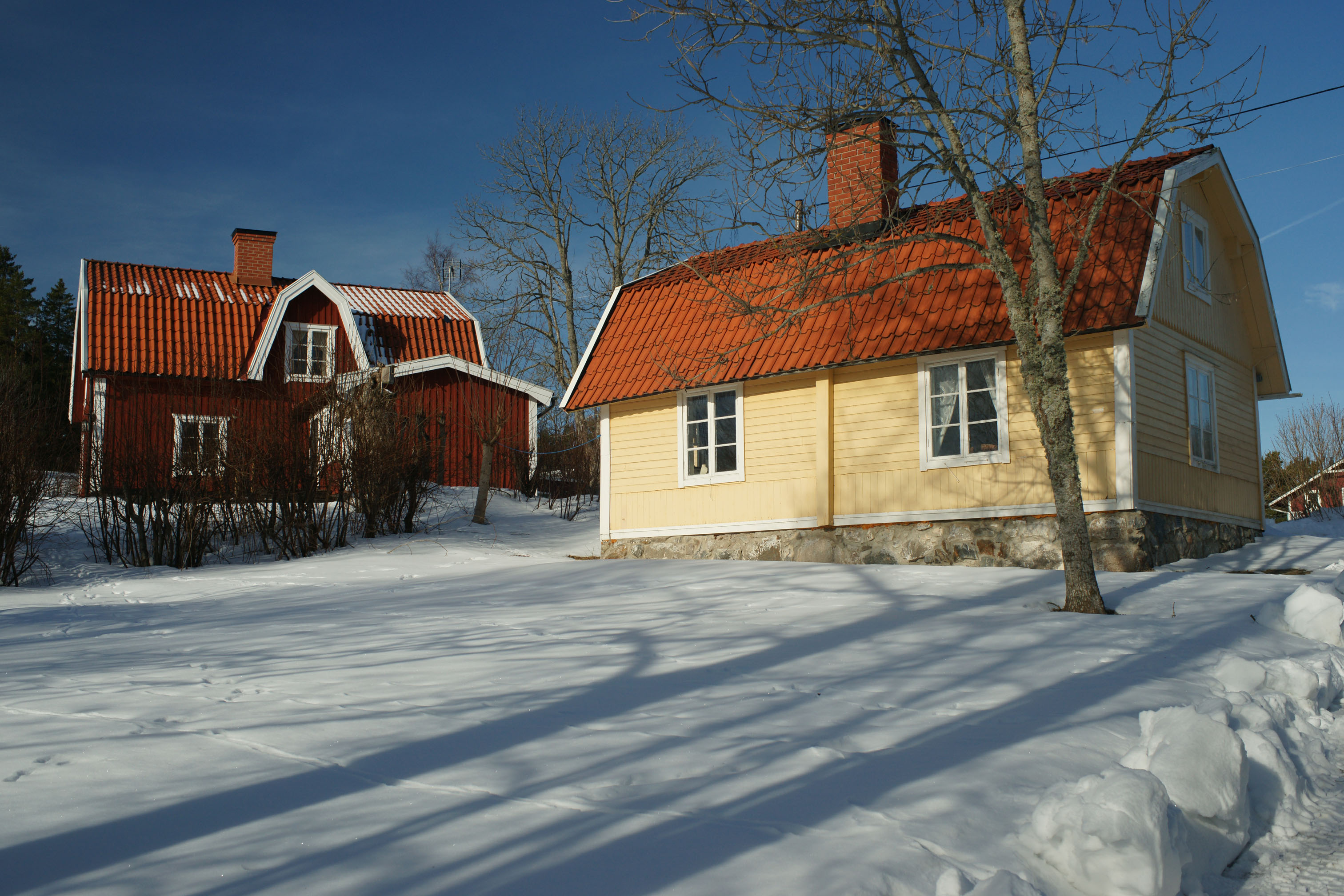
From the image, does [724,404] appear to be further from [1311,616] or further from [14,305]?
[14,305]

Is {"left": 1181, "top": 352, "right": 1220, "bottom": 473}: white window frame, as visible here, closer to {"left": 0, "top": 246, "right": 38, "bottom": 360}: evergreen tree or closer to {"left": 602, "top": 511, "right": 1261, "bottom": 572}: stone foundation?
→ {"left": 602, "top": 511, "right": 1261, "bottom": 572}: stone foundation

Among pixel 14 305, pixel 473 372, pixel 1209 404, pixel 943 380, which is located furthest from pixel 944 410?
pixel 14 305

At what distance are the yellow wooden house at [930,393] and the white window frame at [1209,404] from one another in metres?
0.06

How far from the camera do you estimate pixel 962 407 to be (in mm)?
12758

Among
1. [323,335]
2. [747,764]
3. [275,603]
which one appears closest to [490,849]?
[747,764]

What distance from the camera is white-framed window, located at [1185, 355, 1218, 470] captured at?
13523 mm

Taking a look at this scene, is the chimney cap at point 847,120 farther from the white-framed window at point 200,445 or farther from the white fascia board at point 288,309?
the white fascia board at point 288,309

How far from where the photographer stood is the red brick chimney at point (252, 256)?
27203 mm

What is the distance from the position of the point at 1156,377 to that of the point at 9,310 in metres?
42.5

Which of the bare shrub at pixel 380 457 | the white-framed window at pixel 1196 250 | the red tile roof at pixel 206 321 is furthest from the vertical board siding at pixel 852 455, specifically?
the red tile roof at pixel 206 321

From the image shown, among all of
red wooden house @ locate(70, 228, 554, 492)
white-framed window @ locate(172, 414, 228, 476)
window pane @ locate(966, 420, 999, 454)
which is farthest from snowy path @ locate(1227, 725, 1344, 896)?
red wooden house @ locate(70, 228, 554, 492)

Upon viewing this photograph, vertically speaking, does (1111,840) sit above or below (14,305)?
below

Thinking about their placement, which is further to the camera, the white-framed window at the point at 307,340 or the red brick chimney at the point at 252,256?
the red brick chimney at the point at 252,256

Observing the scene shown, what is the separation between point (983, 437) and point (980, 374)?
2.71 ft
